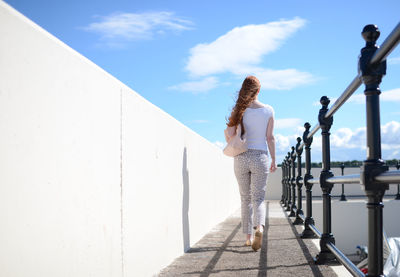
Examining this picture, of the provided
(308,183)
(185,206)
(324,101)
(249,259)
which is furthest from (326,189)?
(185,206)

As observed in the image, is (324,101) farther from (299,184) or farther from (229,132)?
(299,184)

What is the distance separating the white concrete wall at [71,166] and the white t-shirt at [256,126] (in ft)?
4.40

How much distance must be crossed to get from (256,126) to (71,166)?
2.72 m

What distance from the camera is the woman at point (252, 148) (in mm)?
4238

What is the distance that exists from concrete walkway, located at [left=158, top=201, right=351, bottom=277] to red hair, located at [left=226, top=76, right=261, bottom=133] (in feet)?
4.05

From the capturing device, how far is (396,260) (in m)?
6.84

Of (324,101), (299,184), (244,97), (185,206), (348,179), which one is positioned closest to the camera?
(348,179)

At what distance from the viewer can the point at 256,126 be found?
4277 millimetres

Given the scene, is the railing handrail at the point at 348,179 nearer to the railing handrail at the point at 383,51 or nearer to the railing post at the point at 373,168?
the railing post at the point at 373,168

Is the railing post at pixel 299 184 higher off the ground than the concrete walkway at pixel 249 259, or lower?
higher

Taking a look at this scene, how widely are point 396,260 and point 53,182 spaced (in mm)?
6514

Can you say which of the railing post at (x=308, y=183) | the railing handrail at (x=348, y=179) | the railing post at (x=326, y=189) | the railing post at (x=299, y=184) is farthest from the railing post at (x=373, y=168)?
the railing post at (x=299, y=184)

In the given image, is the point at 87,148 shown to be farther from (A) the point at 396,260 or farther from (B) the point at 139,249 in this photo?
(A) the point at 396,260

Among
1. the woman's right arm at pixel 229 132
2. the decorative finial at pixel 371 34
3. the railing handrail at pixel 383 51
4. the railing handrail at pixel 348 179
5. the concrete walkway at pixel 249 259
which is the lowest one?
the concrete walkway at pixel 249 259
